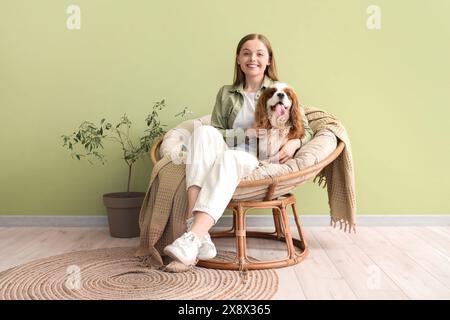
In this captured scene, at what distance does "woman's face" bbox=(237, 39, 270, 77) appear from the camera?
235 centimetres

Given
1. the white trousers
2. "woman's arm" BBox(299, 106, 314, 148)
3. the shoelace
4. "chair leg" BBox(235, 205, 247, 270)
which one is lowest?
"chair leg" BBox(235, 205, 247, 270)

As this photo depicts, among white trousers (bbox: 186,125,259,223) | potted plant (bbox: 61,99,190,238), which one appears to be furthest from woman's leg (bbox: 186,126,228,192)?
potted plant (bbox: 61,99,190,238)

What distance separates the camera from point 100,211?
294 centimetres

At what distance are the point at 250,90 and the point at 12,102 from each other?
1.33 meters

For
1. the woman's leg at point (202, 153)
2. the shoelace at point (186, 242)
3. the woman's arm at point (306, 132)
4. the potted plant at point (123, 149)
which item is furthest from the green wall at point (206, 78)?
the shoelace at point (186, 242)

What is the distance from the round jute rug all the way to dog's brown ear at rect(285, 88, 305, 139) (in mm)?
592

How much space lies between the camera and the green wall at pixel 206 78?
9.27 ft

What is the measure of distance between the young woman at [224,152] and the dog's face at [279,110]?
0.05 metres

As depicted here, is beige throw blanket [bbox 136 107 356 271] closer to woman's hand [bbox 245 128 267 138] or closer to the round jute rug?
the round jute rug

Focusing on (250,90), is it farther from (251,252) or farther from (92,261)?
(92,261)

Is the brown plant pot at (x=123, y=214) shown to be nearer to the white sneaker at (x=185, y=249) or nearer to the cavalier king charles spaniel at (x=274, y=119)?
the cavalier king charles spaniel at (x=274, y=119)

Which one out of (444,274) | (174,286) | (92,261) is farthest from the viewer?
(92,261)

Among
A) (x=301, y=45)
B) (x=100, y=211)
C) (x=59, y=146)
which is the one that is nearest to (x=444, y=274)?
(x=301, y=45)

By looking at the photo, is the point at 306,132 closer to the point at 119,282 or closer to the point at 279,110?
the point at 279,110
